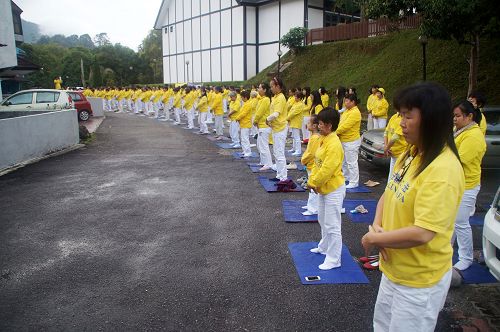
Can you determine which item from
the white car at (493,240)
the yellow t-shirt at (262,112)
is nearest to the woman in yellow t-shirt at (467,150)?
the white car at (493,240)

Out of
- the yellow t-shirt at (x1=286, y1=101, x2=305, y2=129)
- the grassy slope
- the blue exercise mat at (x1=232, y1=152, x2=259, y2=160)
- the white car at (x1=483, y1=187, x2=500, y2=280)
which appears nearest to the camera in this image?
the white car at (x1=483, y1=187, x2=500, y2=280)

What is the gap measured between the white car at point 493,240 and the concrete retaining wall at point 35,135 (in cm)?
951

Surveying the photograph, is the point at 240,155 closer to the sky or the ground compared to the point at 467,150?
closer to the ground

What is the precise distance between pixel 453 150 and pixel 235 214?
4599 mm

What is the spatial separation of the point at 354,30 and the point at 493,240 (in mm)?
25050

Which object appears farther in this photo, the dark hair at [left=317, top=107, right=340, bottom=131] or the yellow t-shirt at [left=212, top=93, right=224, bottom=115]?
the yellow t-shirt at [left=212, top=93, right=224, bottom=115]

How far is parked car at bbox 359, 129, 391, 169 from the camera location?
865 cm

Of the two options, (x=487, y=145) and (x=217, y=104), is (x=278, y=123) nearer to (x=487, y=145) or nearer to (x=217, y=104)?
(x=487, y=145)

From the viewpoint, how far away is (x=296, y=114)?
36.0 feet

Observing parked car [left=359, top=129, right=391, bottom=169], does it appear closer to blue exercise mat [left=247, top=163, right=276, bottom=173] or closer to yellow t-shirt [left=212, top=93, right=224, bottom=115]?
blue exercise mat [left=247, top=163, right=276, bottom=173]

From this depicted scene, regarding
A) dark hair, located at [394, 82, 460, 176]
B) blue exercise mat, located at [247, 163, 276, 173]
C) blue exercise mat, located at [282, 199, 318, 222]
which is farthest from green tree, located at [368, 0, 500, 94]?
dark hair, located at [394, 82, 460, 176]

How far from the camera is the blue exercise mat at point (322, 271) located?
13.7ft

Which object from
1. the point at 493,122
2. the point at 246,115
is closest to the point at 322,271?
the point at 493,122

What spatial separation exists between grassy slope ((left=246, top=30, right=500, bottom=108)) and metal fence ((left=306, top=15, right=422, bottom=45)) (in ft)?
2.72
